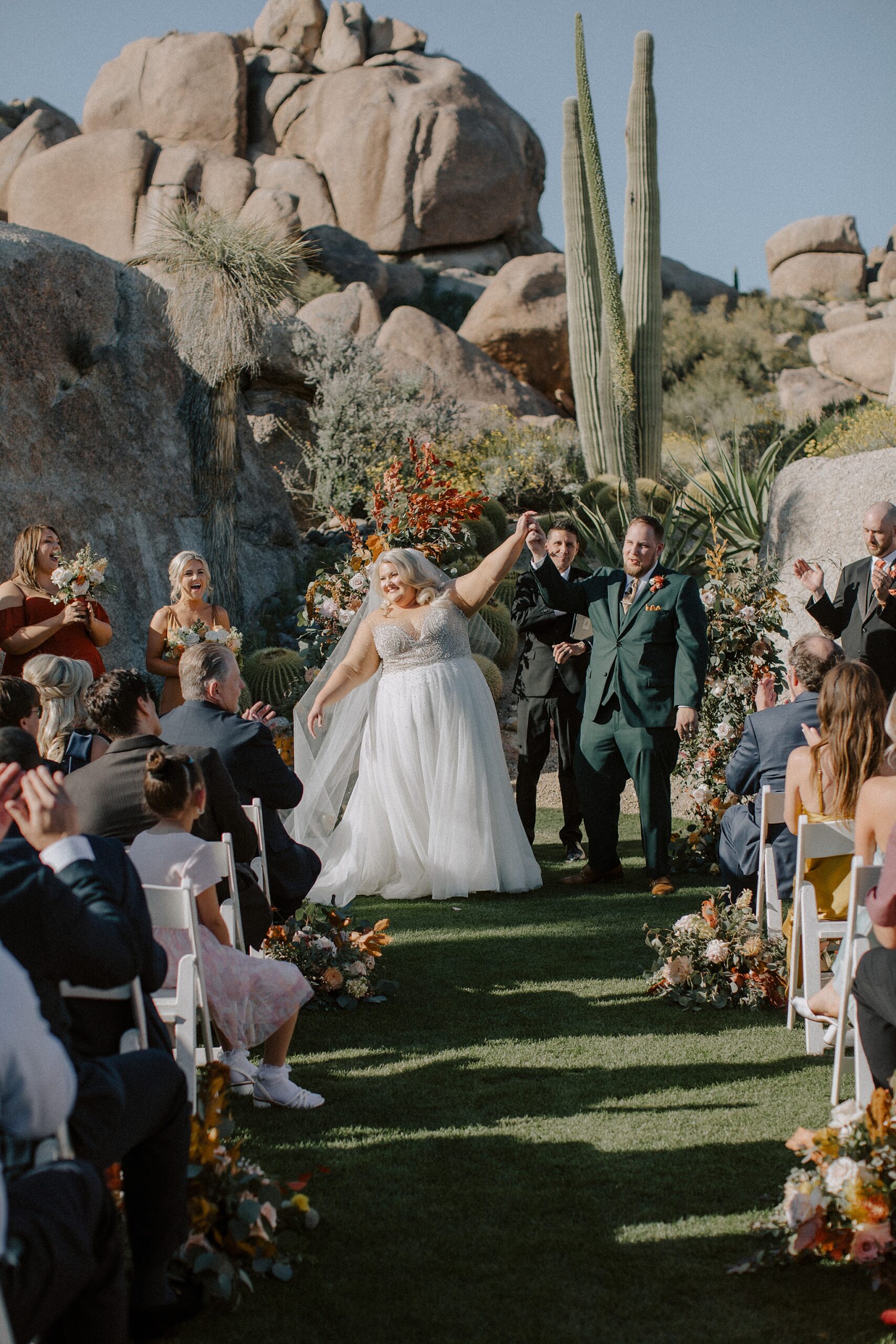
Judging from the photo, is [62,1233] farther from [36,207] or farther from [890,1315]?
[36,207]

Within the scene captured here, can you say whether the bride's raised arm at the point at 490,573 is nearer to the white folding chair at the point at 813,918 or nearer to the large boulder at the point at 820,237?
the white folding chair at the point at 813,918

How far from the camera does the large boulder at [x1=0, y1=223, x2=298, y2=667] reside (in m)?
9.79

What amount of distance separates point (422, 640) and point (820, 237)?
32.7m

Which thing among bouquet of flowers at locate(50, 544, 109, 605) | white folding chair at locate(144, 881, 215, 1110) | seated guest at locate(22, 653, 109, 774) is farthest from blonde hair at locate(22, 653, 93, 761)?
white folding chair at locate(144, 881, 215, 1110)

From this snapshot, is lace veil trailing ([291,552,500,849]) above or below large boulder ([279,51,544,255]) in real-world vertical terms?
below

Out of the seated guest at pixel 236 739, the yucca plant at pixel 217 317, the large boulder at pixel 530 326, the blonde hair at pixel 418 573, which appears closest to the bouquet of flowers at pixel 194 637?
the blonde hair at pixel 418 573

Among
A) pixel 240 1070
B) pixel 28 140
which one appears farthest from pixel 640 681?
pixel 28 140

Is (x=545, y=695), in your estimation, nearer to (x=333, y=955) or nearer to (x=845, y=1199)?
(x=333, y=955)

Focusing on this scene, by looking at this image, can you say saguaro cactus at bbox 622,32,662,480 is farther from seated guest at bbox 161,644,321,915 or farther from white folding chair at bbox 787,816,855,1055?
white folding chair at bbox 787,816,855,1055

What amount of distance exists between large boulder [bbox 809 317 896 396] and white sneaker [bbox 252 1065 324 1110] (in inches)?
1000

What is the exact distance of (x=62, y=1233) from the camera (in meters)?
1.84

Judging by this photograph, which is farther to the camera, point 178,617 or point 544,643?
point 544,643

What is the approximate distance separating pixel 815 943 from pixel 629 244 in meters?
13.3

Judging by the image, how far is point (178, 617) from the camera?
661cm
